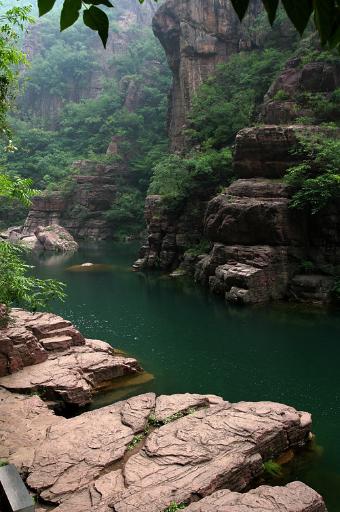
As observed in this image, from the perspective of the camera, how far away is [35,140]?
53.6 meters

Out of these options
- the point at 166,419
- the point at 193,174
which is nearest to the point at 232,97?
the point at 193,174

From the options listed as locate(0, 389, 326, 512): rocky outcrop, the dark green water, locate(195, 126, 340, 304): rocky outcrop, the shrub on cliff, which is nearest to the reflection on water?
the dark green water

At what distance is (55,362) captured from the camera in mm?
11445

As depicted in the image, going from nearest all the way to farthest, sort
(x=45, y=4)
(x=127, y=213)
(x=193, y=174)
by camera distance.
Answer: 1. (x=45, y=4)
2. (x=193, y=174)
3. (x=127, y=213)

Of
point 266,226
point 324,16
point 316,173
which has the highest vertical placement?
point 316,173

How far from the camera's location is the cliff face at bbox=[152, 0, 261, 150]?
3472 centimetres

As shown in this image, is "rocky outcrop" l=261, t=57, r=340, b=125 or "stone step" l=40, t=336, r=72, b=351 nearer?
"stone step" l=40, t=336, r=72, b=351

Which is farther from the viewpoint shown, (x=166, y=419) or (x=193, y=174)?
(x=193, y=174)

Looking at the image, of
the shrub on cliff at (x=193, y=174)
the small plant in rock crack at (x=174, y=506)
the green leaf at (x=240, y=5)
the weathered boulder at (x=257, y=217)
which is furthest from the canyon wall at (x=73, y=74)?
the green leaf at (x=240, y=5)

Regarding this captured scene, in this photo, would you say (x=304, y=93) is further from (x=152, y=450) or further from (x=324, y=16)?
(x=324, y=16)

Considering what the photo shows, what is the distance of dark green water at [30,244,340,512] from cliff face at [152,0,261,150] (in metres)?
20.0

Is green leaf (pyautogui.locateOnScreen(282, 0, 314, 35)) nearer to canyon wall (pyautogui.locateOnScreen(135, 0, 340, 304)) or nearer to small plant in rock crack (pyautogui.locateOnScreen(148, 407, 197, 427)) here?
small plant in rock crack (pyautogui.locateOnScreen(148, 407, 197, 427))

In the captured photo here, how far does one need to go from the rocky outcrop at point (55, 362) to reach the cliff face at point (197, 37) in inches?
1020

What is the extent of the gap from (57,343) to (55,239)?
1076 inches
